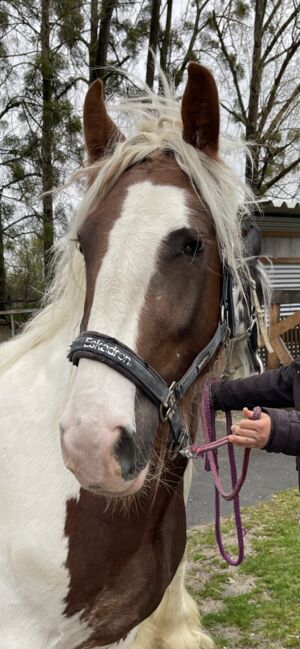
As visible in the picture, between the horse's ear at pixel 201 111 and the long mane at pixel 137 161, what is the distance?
4 cm

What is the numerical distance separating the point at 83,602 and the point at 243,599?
7.19ft

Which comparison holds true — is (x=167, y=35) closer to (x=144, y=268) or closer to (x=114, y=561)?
(x=144, y=268)

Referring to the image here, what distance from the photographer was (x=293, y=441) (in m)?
1.83

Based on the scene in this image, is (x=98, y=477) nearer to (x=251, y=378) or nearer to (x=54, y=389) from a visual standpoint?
(x=54, y=389)

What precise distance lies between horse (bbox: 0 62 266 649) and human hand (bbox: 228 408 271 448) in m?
0.19

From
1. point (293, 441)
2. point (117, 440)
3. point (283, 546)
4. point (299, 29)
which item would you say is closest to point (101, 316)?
point (117, 440)

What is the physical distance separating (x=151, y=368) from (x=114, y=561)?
78cm

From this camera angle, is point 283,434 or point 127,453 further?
point 283,434

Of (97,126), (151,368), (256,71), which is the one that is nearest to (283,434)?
(151,368)

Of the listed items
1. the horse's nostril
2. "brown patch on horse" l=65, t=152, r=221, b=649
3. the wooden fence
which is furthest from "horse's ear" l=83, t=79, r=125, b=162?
the wooden fence

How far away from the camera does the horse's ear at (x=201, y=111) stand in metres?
1.59

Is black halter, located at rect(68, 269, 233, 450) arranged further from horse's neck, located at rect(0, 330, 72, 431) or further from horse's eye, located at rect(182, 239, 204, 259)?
horse's neck, located at rect(0, 330, 72, 431)

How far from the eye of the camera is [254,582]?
147 inches

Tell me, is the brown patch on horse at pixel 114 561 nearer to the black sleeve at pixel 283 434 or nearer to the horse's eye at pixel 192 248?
the black sleeve at pixel 283 434
